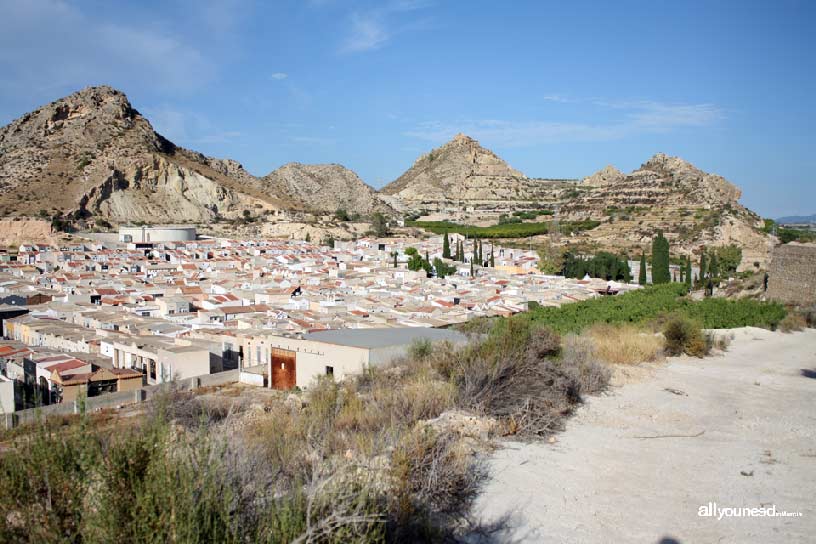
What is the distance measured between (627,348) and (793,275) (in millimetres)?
16307

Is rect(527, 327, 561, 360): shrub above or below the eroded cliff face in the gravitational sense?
below

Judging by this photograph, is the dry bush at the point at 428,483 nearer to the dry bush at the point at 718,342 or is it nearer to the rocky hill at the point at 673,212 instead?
Answer: the dry bush at the point at 718,342

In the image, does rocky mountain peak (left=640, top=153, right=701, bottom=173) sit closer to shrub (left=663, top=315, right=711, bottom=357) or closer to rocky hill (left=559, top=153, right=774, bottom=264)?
rocky hill (left=559, top=153, right=774, bottom=264)

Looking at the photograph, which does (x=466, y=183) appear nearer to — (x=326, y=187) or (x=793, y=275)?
(x=326, y=187)

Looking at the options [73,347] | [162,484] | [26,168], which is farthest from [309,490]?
[26,168]

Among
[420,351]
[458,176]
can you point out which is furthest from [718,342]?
[458,176]

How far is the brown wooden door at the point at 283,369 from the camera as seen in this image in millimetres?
14795

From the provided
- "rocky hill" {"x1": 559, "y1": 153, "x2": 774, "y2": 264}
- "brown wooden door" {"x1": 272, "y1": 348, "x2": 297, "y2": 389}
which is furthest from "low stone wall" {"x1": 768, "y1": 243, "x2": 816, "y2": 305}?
"rocky hill" {"x1": 559, "y1": 153, "x2": 774, "y2": 264}

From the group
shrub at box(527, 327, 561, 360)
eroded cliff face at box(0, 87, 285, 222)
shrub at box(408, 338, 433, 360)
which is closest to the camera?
shrub at box(527, 327, 561, 360)

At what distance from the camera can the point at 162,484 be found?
9.07 ft

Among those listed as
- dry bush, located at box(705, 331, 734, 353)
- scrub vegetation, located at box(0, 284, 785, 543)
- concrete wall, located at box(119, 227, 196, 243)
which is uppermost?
concrete wall, located at box(119, 227, 196, 243)

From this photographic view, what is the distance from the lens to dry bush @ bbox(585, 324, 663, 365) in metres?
10.5

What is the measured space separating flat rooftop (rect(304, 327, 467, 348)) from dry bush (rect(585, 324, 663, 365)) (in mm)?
3041

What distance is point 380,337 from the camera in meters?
14.8
